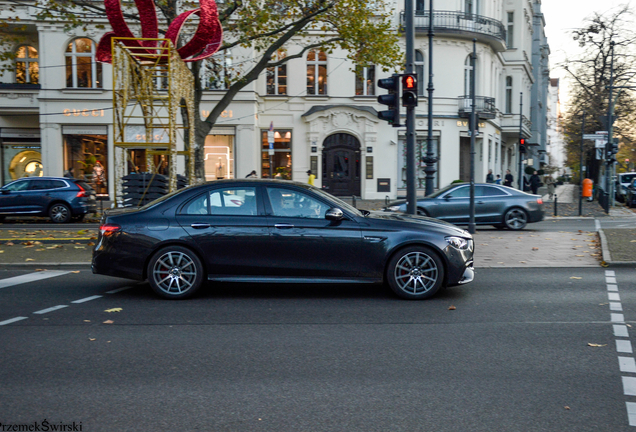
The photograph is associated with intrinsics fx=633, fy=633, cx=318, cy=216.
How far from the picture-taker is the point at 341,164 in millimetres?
33500

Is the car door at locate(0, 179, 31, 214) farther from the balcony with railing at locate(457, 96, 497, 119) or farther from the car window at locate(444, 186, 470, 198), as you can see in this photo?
the balcony with railing at locate(457, 96, 497, 119)

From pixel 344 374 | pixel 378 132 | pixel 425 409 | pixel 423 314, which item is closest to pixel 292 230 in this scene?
pixel 423 314

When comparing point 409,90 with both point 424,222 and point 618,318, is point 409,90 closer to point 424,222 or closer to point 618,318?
point 424,222

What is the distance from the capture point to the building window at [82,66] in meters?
30.8

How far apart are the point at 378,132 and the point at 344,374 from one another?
29141mm

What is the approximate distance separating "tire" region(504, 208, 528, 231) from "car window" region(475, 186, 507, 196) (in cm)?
61

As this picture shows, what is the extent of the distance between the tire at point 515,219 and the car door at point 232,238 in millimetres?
12033

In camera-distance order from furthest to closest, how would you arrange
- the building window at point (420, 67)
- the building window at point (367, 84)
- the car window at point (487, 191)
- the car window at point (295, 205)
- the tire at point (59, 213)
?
the building window at point (420, 67), the building window at point (367, 84), the tire at point (59, 213), the car window at point (487, 191), the car window at point (295, 205)

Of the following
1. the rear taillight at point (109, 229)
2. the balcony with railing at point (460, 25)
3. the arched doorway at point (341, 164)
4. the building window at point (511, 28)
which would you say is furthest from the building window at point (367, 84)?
the rear taillight at point (109, 229)

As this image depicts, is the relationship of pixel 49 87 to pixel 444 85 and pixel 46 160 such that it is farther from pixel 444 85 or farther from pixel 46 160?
pixel 444 85

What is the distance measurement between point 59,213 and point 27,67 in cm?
1357

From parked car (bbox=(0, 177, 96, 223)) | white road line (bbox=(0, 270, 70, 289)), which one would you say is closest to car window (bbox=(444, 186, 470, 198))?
white road line (bbox=(0, 270, 70, 289))

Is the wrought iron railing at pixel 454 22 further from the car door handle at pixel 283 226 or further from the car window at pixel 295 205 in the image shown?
the car door handle at pixel 283 226

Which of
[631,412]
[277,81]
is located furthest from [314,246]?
[277,81]
